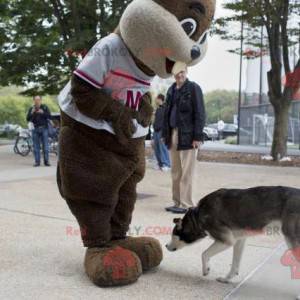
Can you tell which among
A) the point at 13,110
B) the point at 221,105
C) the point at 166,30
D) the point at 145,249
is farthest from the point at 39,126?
the point at 221,105

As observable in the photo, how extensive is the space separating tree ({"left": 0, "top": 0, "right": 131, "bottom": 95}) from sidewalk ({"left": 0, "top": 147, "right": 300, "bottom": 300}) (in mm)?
6382

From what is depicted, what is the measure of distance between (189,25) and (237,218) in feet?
4.70

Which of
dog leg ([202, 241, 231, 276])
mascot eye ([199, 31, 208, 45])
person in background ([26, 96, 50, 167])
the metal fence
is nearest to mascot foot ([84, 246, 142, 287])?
dog leg ([202, 241, 231, 276])

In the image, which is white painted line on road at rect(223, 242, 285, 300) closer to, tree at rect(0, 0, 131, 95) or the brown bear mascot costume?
the brown bear mascot costume

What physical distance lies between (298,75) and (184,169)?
30.6ft

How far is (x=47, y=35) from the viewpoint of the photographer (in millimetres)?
15875

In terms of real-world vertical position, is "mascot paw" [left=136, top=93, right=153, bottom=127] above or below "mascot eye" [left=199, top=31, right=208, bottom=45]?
below

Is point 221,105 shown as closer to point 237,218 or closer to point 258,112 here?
point 258,112

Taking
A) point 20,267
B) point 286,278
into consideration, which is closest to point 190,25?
point 286,278

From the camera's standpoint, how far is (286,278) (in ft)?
13.5

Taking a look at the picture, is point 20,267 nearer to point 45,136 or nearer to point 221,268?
point 221,268

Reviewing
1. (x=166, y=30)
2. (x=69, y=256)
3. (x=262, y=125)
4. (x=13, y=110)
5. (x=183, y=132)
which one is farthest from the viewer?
(x=13, y=110)

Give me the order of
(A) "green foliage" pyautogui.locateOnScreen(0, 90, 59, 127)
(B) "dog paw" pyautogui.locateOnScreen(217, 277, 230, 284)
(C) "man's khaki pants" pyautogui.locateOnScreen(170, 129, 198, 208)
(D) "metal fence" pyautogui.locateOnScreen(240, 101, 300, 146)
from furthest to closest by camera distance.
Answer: (A) "green foliage" pyautogui.locateOnScreen(0, 90, 59, 127)
(D) "metal fence" pyautogui.locateOnScreen(240, 101, 300, 146)
(C) "man's khaki pants" pyautogui.locateOnScreen(170, 129, 198, 208)
(B) "dog paw" pyautogui.locateOnScreen(217, 277, 230, 284)

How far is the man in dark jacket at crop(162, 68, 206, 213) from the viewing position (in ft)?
22.1
